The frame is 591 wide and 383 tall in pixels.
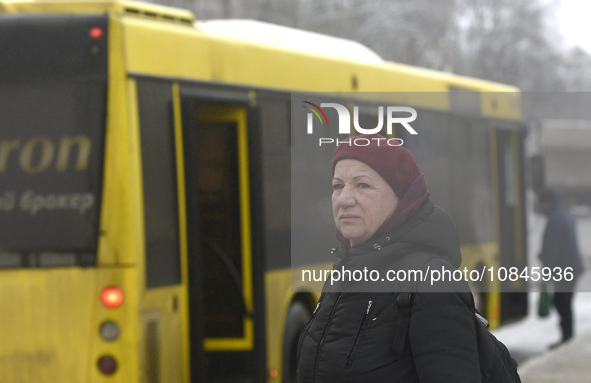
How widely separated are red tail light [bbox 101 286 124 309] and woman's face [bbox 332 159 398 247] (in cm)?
276

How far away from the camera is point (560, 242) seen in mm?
8016

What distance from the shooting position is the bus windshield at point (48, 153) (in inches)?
209

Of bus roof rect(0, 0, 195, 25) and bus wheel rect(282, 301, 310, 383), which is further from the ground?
bus roof rect(0, 0, 195, 25)

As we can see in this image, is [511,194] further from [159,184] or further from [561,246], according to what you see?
[159,184]

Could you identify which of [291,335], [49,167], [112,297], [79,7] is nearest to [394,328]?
[112,297]

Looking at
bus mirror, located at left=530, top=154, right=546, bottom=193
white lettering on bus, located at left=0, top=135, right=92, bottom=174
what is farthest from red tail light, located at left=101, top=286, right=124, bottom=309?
bus mirror, located at left=530, top=154, right=546, bottom=193

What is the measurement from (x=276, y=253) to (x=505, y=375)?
4.01 meters

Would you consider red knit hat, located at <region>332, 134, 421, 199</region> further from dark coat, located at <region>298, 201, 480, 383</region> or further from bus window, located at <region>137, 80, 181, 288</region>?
bus window, located at <region>137, 80, 181, 288</region>

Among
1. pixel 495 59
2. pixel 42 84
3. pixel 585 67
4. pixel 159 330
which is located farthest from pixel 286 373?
pixel 585 67

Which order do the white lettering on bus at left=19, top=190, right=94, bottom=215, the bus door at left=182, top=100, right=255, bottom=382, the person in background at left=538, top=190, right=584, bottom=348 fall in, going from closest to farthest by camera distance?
1. the white lettering on bus at left=19, top=190, right=94, bottom=215
2. the bus door at left=182, top=100, right=255, bottom=382
3. the person in background at left=538, top=190, right=584, bottom=348

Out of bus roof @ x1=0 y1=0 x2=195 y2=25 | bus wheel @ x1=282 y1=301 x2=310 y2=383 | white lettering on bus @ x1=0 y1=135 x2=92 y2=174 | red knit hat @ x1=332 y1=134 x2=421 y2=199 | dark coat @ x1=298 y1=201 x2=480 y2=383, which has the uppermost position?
bus roof @ x1=0 y1=0 x2=195 y2=25

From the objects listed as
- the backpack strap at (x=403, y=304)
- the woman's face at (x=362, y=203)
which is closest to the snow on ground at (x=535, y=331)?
the woman's face at (x=362, y=203)

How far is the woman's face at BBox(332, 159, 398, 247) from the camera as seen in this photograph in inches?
101

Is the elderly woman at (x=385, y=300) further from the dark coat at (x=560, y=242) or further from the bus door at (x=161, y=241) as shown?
the dark coat at (x=560, y=242)
